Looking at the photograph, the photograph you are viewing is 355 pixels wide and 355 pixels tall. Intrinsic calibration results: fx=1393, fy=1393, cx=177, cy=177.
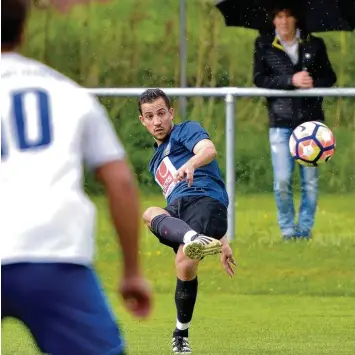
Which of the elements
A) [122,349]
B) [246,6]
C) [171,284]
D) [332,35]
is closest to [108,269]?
[171,284]

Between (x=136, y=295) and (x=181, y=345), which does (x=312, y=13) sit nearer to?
(x=181, y=345)

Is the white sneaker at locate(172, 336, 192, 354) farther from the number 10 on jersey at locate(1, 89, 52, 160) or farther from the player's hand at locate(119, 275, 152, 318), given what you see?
the number 10 on jersey at locate(1, 89, 52, 160)

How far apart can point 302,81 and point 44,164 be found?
8.67m

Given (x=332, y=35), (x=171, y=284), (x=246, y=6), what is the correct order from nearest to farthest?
(x=171, y=284)
(x=246, y=6)
(x=332, y=35)

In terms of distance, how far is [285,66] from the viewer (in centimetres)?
1274

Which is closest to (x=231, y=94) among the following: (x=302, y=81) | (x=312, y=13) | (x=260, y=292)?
(x=302, y=81)

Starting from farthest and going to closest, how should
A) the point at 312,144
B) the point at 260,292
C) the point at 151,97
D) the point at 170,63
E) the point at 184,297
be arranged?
the point at 170,63 < the point at 312,144 < the point at 260,292 < the point at 151,97 < the point at 184,297

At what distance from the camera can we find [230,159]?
516 inches

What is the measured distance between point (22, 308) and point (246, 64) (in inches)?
566

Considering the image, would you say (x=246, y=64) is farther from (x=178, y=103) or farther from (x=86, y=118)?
(x=86, y=118)

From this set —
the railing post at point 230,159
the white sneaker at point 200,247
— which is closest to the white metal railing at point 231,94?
the railing post at point 230,159

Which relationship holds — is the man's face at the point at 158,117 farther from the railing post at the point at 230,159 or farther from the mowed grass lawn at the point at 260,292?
the railing post at the point at 230,159

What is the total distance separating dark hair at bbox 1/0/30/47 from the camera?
4082mm

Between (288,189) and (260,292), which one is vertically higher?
(288,189)
